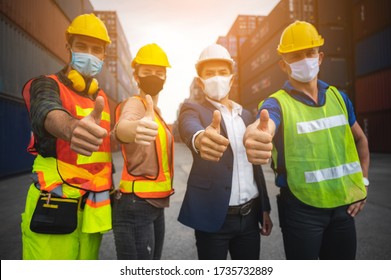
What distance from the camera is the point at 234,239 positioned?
173cm

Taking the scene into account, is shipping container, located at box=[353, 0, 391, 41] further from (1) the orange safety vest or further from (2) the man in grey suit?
(1) the orange safety vest

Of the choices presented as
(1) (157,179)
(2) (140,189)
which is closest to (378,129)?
(1) (157,179)

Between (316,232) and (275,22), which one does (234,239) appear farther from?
(275,22)

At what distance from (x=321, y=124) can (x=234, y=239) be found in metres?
0.99

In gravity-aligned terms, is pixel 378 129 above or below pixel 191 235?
above

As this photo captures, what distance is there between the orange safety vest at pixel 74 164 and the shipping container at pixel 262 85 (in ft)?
65.2

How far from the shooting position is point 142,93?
2010 millimetres

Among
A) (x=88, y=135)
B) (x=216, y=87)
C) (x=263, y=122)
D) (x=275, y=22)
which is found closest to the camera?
(x=88, y=135)

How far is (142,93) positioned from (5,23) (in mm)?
10095

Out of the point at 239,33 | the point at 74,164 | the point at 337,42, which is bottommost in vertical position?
the point at 74,164

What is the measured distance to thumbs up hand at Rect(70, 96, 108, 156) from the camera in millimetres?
994

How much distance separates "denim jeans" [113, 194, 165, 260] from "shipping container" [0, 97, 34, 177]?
32.0 feet

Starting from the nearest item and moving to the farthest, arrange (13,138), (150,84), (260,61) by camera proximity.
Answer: (150,84) < (13,138) < (260,61)

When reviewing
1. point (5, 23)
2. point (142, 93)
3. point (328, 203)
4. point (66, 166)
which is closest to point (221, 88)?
point (142, 93)
